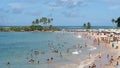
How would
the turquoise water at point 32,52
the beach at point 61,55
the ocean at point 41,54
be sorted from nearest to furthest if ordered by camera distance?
the beach at point 61,55, the ocean at point 41,54, the turquoise water at point 32,52

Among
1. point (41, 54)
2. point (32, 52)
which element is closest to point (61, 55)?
point (41, 54)

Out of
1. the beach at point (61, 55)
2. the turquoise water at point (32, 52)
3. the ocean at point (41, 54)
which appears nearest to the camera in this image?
the beach at point (61, 55)

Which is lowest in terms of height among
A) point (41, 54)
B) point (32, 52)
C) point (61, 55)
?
point (32, 52)

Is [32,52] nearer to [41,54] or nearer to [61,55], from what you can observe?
[41,54]

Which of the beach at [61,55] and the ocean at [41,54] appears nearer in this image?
the beach at [61,55]

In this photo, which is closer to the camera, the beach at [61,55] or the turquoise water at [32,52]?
the beach at [61,55]

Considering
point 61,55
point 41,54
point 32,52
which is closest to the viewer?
point 61,55

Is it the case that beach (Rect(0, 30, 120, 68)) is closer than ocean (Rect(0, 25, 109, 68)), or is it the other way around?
beach (Rect(0, 30, 120, 68))

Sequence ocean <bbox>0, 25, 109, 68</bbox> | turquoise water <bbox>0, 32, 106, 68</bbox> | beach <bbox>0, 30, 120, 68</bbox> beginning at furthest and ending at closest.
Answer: turquoise water <bbox>0, 32, 106, 68</bbox>
ocean <bbox>0, 25, 109, 68</bbox>
beach <bbox>0, 30, 120, 68</bbox>

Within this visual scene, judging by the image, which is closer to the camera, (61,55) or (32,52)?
(61,55)

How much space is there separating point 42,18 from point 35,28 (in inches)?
397

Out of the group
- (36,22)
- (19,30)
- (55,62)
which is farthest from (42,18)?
(55,62)

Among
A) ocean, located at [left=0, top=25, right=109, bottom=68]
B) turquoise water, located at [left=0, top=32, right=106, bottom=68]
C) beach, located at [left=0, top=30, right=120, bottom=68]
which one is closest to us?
beach, located at [left=0, top=30, right=120, bottom=68]

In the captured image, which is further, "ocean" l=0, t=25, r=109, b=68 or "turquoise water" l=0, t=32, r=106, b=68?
"turquoise water" l=0, t=32, r=106, b=68
